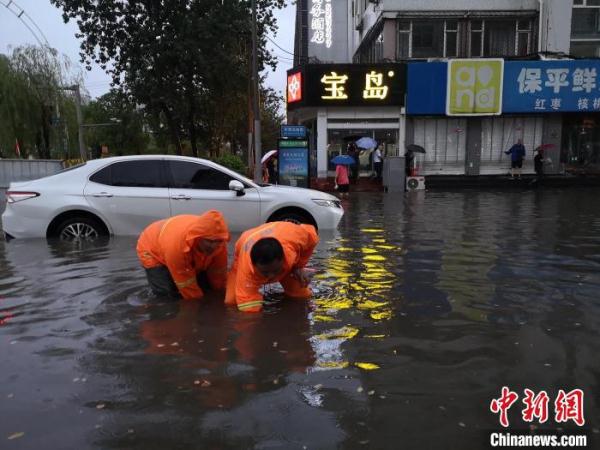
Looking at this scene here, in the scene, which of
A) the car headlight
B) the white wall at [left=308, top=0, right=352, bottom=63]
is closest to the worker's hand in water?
the car headlight

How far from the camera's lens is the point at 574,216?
11852 millimetres

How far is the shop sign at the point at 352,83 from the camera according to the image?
2158 centimetres

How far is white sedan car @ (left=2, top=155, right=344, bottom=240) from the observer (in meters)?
7.90

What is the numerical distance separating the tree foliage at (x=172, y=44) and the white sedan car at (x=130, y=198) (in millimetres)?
14367

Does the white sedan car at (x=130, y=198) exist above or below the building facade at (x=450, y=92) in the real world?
below

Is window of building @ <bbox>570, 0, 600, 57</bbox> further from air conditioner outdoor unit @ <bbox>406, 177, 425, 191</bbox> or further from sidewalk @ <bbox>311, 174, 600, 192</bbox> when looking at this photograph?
air conditioner outdoor unit @ <bbox>406, 177, 425, 191</bbox>

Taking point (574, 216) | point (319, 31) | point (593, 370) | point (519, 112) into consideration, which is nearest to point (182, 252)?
point (593, 370)

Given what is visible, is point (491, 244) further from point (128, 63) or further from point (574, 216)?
point (128, 63)

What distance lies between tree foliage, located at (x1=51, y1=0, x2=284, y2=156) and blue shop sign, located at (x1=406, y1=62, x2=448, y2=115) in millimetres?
7389

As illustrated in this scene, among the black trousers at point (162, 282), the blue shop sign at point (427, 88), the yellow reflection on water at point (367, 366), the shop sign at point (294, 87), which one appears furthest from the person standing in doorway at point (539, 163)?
the yellow reflection on water at point (367, 366)

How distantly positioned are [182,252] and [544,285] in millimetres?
3774

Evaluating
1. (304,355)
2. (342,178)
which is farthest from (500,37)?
(304,355)

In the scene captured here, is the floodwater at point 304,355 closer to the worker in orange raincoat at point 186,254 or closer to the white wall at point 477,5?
the worker in orange raincoat at point 186,254

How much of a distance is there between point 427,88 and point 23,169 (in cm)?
1527
